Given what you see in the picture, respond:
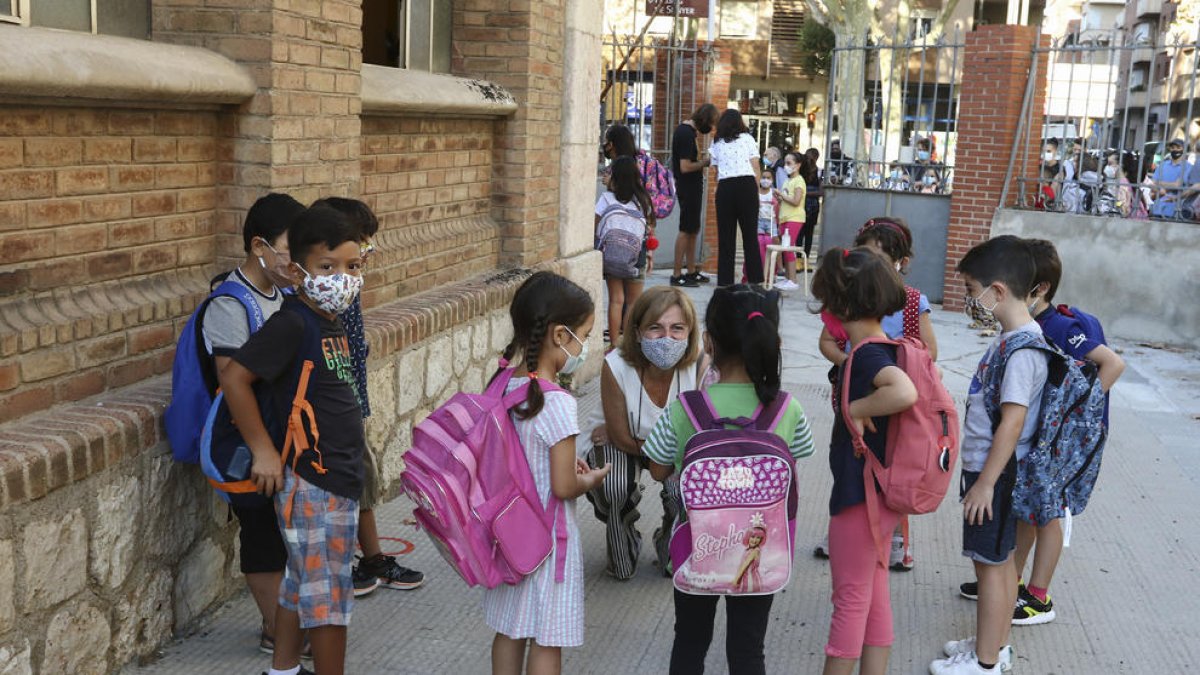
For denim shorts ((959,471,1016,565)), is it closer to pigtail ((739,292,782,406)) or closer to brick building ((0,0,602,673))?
pigtail ((739,292,782,406))

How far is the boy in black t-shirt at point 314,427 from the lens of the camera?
3389 mm

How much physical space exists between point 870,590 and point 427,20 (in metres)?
4.42

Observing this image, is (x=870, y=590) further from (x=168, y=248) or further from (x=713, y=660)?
(x=168, y=248)

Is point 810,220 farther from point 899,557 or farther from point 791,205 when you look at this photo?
point 899,557

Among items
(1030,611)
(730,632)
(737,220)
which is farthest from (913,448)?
(737,220)

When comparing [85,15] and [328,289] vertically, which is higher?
[85,15]

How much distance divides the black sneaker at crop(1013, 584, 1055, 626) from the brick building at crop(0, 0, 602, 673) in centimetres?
276

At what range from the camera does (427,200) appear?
21.2ft

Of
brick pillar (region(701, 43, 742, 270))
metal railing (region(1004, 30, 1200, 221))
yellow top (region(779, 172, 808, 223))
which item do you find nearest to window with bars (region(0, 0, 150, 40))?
metal railing (region(1004, 30, 1200, 221))

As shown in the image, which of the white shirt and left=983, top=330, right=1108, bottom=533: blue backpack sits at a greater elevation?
the white shirt

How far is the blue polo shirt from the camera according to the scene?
4.39m

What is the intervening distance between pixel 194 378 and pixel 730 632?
69.1 inches

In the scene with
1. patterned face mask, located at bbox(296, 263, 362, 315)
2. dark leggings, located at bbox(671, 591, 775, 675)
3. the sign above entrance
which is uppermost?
the sign above entrance

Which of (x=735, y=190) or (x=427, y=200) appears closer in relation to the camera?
(x=427, y=200)
